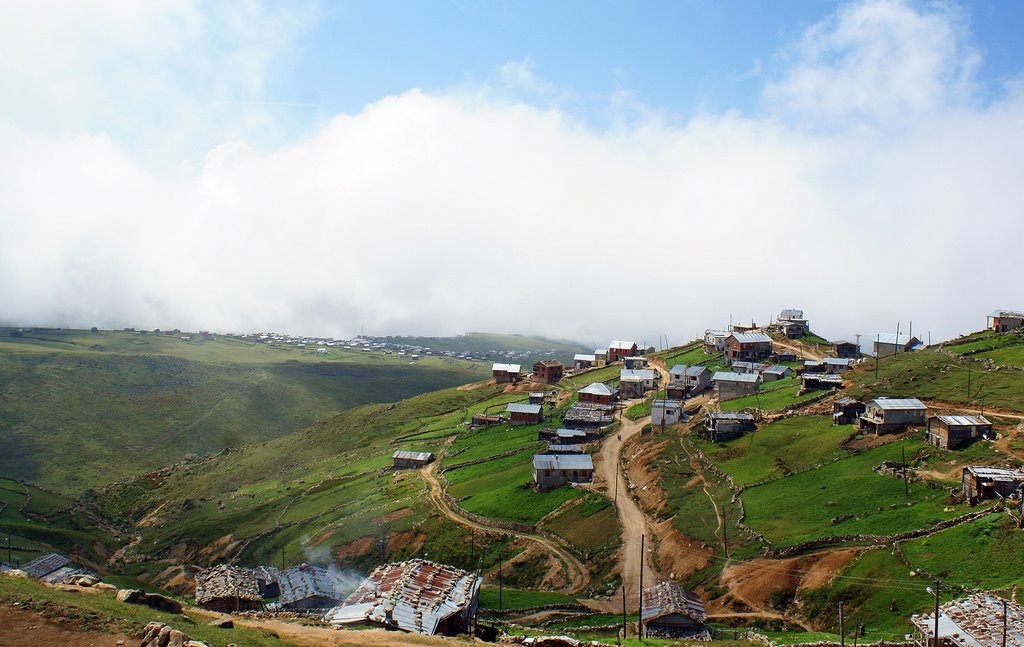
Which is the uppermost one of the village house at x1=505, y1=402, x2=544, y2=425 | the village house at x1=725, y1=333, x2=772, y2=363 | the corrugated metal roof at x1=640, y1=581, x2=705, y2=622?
the village house at x1=725, y1=333, x2=772, y2=363

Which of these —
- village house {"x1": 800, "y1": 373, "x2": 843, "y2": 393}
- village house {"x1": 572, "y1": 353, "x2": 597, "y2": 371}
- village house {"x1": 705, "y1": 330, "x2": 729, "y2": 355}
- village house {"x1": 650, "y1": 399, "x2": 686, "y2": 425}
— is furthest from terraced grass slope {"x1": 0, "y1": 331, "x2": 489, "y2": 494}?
village house {"x1": 800, "y1": 373, "x2": 843, "y2": 393}

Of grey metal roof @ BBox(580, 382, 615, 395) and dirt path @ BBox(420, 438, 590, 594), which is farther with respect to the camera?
grey metal roof @ BBox(580, 382, 615, 395)

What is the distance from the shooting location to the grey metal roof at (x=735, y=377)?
115m

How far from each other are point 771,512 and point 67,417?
169 meters

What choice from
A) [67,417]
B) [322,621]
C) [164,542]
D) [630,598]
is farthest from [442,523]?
[67,417]

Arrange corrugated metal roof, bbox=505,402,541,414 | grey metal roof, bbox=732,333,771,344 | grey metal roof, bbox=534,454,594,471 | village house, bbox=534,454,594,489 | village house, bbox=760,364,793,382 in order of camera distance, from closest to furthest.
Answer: village house, bbox=534,454,594,489 < grey metal roof, bbox=534,454,594,471 < village house, bbox=760,364,793,382 < corrugated metal roof, bbox=505,402,541,414 < grey metal roof, bbox=732,333,771,344

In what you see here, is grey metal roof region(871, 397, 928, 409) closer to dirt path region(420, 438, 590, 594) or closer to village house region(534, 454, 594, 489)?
village house region(534, 454, 594, 489)

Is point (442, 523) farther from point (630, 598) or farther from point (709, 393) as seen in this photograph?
point (709, 393)

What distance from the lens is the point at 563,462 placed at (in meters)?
89.8

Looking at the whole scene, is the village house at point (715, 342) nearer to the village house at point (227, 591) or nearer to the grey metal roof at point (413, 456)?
the grey metal roof at point (413, 456)

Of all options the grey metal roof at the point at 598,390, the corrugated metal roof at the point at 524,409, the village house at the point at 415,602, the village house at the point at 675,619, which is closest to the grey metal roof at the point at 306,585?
the village house at the point at 415,602

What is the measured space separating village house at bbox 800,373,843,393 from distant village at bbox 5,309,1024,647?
0.57ft

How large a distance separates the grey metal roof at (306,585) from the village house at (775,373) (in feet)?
283

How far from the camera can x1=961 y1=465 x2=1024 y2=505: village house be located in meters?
54.9
